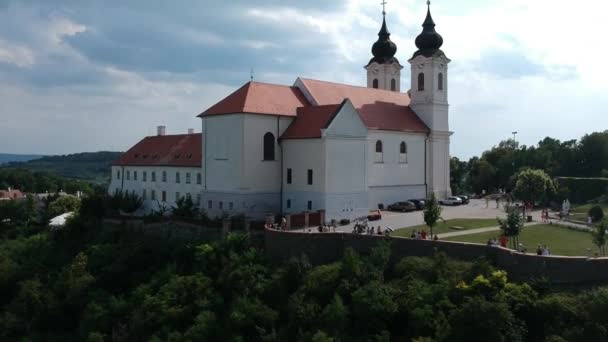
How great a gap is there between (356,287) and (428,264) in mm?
3235

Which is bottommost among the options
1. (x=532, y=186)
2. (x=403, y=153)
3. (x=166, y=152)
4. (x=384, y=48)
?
(x=532, y=186)

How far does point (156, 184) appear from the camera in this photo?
175ft

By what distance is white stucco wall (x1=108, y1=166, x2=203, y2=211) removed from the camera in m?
48.9

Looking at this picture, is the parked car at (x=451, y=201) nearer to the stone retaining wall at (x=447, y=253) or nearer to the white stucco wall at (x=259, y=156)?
the white stucco wall at (x=259, y=156)

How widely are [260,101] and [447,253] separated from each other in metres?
19.1

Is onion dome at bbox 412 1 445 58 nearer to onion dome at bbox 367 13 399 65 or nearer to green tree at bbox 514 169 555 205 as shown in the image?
onion dome at bbox 367 13 399 65

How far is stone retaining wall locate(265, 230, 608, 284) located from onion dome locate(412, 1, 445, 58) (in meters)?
24.9

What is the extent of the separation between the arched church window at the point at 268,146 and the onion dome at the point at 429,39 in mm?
16982

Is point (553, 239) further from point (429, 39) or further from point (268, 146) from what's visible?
point (429, 39)

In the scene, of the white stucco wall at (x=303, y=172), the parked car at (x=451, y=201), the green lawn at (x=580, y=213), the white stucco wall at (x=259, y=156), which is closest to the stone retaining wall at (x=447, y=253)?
the white stucco wall at (x=303, y=172)

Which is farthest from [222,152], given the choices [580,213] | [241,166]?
[580,213]

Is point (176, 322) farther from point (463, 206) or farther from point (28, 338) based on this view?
point (463, 206)

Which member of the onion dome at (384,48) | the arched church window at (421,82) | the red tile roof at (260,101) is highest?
the onion dome at (384,48)

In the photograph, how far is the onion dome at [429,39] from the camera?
52812mm
